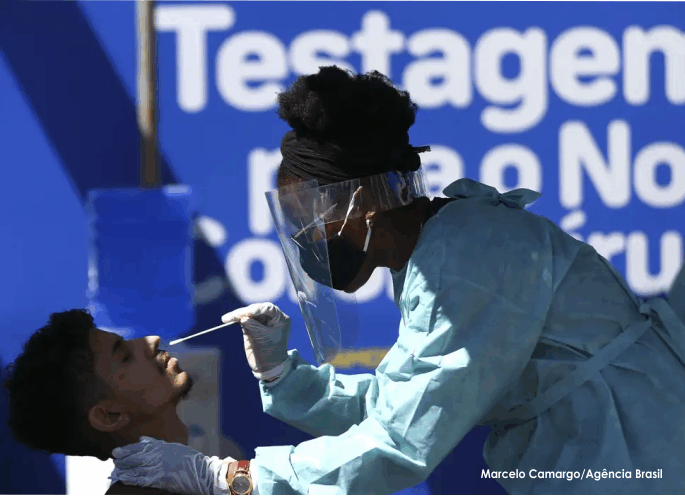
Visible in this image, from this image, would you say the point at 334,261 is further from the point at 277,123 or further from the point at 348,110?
the point at 277,123

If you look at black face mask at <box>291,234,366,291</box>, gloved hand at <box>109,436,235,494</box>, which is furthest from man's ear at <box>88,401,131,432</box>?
black face mask at <box>291,234,366,291</box>

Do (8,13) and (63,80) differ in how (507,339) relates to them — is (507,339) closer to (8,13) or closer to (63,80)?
(63,80)

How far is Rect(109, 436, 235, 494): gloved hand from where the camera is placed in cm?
199

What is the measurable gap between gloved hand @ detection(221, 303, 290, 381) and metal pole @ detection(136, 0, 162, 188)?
4.29 ft

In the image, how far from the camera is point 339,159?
198 centimetres

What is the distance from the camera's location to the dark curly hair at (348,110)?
1.95 meters

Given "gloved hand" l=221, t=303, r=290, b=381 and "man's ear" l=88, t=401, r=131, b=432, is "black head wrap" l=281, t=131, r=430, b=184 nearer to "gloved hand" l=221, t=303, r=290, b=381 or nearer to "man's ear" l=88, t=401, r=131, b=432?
"gloved hand" l=221, t=303, r=290, b=381

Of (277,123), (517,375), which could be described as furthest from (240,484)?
(277,123)

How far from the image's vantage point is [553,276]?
1864mm

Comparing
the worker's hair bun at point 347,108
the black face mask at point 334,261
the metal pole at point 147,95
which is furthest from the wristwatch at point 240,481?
the metal pole at point 147,95

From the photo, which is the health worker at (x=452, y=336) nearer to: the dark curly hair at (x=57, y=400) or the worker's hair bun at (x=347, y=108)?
the worker's hair bun at (x=347, y=108)

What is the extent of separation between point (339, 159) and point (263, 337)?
615 millimetres

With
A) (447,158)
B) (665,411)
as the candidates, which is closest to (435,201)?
(665,411)

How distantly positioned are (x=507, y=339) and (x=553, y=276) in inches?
8.1
